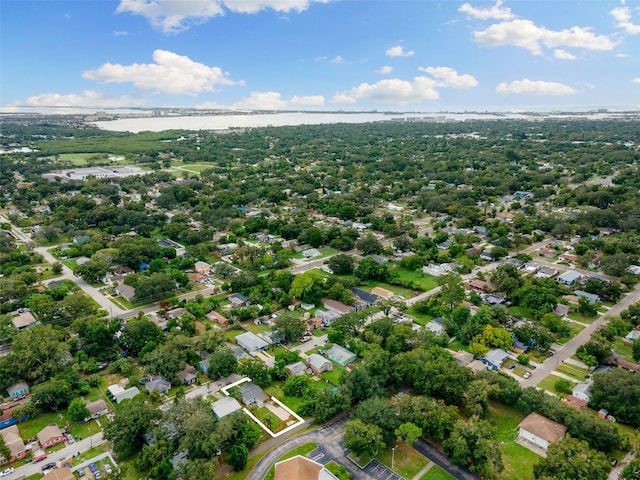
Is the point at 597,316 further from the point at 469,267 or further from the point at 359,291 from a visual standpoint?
the point at 359,291

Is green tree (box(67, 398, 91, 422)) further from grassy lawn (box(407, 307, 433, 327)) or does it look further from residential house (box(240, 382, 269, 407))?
grassy lawn (box(407, 307, 433, 327))

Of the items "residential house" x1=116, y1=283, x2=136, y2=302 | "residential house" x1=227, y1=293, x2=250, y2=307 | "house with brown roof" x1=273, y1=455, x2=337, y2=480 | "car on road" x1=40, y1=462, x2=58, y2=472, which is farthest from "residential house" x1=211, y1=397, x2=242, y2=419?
"residential house" x1=116, y1=283, x2=136, y2=302

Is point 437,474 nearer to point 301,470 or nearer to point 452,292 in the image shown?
point 301,470

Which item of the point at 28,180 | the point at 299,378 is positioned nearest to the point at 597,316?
the point at 299,378

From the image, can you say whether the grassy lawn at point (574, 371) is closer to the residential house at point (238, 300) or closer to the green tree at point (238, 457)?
the green tree at point (238, 457)

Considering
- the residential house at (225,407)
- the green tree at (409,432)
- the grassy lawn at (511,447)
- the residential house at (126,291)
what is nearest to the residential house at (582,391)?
the grassy lawn at (511,447)

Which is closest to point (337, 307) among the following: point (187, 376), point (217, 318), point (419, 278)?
point (217, 318)
